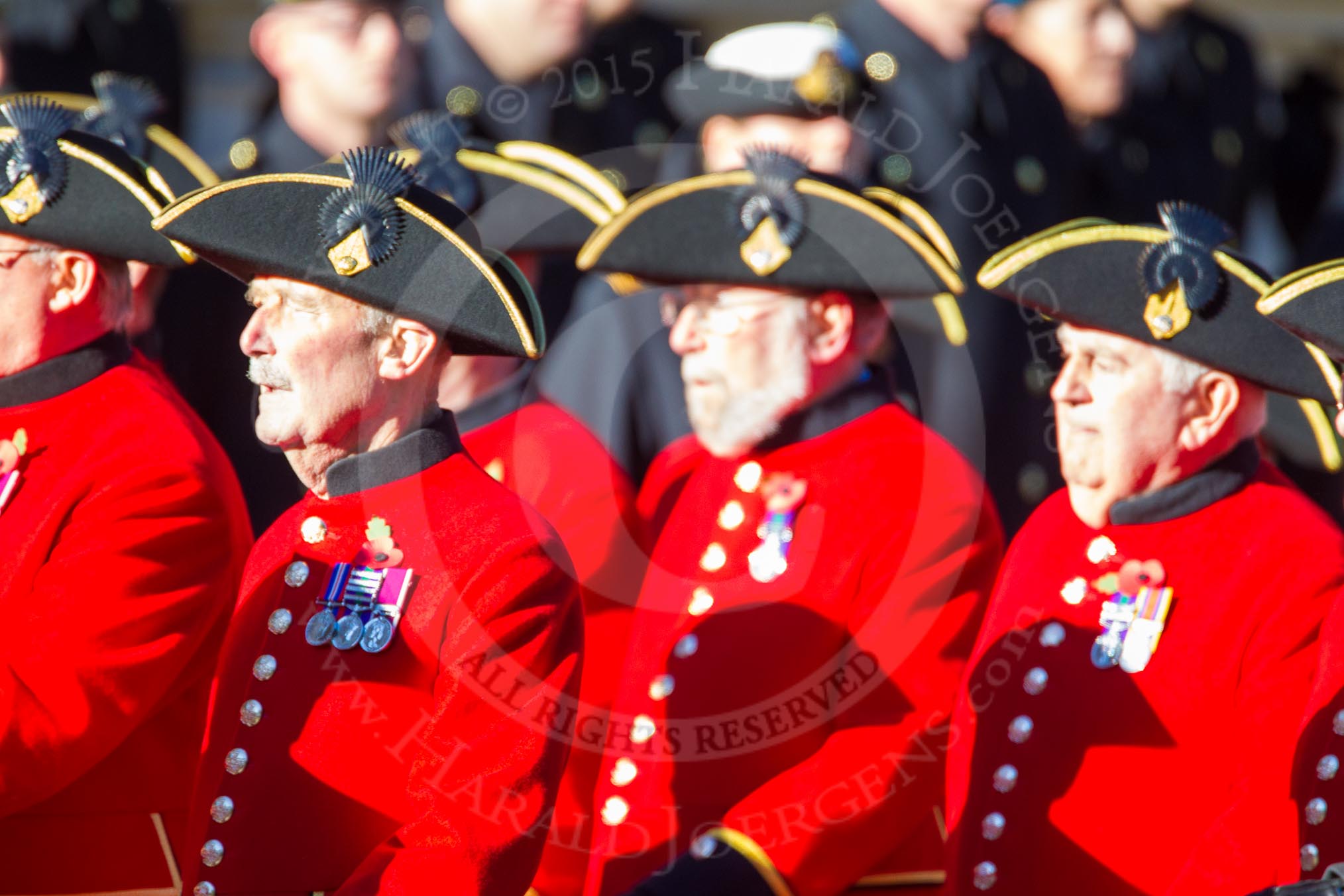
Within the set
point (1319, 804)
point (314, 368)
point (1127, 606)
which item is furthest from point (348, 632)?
point (1319, 804)

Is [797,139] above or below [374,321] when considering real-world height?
above

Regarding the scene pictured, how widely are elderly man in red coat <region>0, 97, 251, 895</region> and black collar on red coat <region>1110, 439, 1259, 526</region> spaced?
198cm

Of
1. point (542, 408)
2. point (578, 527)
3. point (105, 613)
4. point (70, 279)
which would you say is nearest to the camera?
point (105, 613)

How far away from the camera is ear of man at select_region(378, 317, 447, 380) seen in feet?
13.6

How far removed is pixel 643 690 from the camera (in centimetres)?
477

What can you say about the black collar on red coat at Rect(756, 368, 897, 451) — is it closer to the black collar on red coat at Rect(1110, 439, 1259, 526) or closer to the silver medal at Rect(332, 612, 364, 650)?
the black collar on red coat at Rect(1110, 439, 1259, 526)

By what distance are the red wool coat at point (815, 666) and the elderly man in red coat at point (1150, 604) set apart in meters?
0.16

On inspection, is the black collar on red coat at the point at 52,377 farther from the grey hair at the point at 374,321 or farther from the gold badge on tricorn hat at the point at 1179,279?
the gold badge on tricorn hat at the point at 1179,279

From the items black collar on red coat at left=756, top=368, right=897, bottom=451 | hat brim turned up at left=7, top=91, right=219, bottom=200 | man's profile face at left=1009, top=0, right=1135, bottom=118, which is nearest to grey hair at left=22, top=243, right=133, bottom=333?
hat brim turned up at left=7, top=91, right=219, bottom=200

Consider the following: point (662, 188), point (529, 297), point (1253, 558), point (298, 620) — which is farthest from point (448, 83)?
point (1253, 558)

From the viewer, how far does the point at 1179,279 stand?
441cm

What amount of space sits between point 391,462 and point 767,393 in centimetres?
106

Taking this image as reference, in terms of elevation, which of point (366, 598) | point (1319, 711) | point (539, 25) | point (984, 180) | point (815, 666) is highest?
point (539, 25)

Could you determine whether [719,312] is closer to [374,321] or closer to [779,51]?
[779,51]
